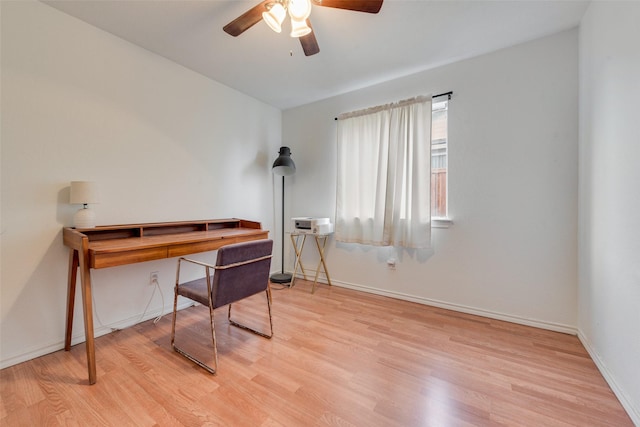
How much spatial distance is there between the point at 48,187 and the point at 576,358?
395cm

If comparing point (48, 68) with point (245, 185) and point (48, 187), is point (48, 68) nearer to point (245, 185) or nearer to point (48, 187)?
point (48, 187)

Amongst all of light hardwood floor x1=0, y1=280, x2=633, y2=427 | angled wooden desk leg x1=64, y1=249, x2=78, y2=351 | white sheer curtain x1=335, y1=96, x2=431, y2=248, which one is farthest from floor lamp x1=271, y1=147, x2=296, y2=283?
angled wooden desk leg x1=64, y1=249, x2=78, y2=351

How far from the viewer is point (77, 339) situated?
2.07 m

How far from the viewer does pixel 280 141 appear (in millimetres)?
4004

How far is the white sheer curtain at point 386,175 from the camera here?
2.81 meters

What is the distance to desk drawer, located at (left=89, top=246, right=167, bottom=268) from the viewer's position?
63.6 inches

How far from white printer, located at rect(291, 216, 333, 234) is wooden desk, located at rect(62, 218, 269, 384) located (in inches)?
27.3

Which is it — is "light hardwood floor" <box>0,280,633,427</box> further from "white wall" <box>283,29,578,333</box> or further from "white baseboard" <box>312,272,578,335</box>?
"white wall" <box>283,29,578,333</box>

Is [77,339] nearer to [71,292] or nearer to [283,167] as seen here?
[71,292]

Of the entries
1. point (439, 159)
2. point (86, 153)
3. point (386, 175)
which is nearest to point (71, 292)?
point (86, 153)

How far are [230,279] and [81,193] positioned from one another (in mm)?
1241

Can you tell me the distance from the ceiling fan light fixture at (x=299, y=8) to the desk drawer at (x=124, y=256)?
5.84 feet

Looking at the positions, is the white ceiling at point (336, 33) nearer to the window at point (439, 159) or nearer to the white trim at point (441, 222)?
the window at point (439, 159)

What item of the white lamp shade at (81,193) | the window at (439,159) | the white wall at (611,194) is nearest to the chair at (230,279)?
the white lamp shade at (81,193)
